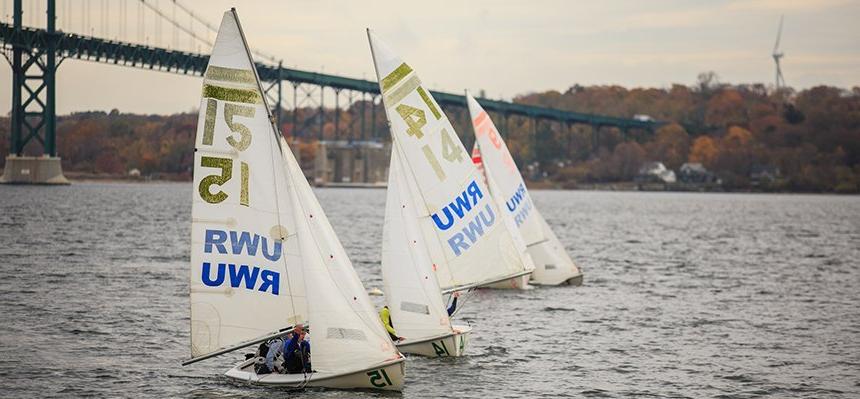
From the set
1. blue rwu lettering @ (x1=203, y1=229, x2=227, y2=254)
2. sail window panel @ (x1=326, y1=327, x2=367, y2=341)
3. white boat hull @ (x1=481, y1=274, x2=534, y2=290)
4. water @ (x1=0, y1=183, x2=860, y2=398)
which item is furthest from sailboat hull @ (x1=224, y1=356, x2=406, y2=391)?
white boat hull @ (x1=481, y1=274, x2=534, y2=290)

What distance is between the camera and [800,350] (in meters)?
30.2

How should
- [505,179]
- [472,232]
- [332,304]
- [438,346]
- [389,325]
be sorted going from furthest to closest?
[505,179] → [472,232] → [438,346] → [389,325] → [332,304]

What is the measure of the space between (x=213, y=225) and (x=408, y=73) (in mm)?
6488

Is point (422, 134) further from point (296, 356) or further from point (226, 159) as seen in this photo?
point (226, 159)

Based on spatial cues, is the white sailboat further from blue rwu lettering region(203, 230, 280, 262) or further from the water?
blue rwu lettering region(203, 230, 280, 262)

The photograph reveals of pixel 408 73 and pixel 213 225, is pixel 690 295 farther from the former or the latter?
pixel 213 225

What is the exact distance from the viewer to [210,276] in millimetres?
20719

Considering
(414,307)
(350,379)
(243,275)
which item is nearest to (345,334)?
(350,379)

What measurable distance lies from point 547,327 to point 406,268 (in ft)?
31.7

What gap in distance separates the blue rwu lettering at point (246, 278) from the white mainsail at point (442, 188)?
15.5 feet

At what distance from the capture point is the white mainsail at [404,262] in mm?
23734

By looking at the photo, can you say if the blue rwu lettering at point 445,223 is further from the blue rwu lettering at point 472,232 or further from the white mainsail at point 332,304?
the white mainsail at point 332,304

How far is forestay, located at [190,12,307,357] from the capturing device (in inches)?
788

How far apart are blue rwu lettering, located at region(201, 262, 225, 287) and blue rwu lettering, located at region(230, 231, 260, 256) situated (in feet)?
1.23
